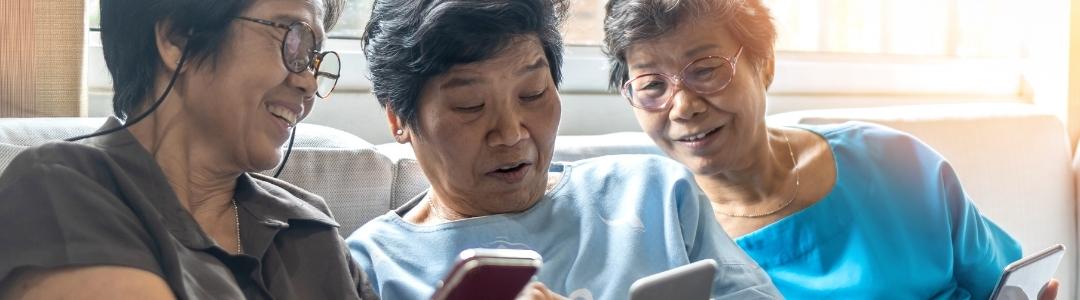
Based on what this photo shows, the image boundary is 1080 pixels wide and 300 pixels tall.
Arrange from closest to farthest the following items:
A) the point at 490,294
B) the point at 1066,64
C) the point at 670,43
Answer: the point at 490,294, the point at 670,43, the point at 1066,64

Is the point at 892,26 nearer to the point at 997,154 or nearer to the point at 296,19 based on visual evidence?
the point at 997,154

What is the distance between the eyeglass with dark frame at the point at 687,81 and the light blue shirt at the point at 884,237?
0.85 ft

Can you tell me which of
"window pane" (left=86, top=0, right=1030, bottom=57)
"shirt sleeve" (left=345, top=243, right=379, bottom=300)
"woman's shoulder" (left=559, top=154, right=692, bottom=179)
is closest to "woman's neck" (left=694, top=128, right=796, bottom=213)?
"woman's shoulder" (left=559, top=154, right=692, bottom=179)

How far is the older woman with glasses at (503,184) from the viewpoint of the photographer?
1.62m

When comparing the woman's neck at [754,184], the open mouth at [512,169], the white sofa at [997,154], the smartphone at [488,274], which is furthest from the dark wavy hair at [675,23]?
the smartphone at [488,274]

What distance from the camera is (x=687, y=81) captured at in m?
1.92

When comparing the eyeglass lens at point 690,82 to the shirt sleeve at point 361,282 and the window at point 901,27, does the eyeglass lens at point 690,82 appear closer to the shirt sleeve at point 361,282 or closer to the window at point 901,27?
the shirt sleeve at point 361,282

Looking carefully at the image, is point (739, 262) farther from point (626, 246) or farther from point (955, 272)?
point (955, 272)

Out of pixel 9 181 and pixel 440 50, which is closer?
pixel 9 181

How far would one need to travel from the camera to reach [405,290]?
1.63 meters

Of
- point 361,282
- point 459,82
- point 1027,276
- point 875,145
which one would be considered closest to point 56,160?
point 361,282

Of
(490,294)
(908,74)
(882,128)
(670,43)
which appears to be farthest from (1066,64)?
(490,294)

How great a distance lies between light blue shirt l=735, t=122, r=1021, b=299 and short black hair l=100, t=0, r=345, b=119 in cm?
98

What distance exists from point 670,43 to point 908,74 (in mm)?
1692
